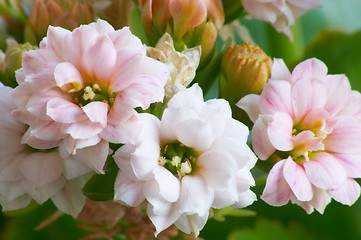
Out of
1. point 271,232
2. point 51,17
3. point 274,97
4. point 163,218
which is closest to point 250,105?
point 274,97

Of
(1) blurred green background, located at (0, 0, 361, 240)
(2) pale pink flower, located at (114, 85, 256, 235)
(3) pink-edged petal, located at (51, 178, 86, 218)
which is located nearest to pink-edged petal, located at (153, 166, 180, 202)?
(2) pale pink flower, located at (114, 85, 256, 235)

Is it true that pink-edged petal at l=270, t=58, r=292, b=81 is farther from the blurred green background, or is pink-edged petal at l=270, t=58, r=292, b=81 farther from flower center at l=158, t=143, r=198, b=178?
the blurred green background

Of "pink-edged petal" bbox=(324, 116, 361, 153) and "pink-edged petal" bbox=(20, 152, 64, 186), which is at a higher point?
"pink-edged petal" bbox=(324, 116, 361, 153)

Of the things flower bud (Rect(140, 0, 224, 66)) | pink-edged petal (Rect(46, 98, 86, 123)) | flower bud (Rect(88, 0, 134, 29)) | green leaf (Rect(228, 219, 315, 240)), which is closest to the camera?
pink-edged petal (Rect(46, 98, 86, 123))

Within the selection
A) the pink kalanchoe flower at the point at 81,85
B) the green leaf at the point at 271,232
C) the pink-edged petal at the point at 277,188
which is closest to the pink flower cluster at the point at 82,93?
the pink kalanchoe flower at the point at 81,85

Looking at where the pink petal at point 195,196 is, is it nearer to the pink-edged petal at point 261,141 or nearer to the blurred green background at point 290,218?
the pink-edged petal at point 261,141

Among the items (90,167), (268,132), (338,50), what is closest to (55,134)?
(90,167)

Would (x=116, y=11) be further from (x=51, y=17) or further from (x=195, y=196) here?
(x=195, y=196)
